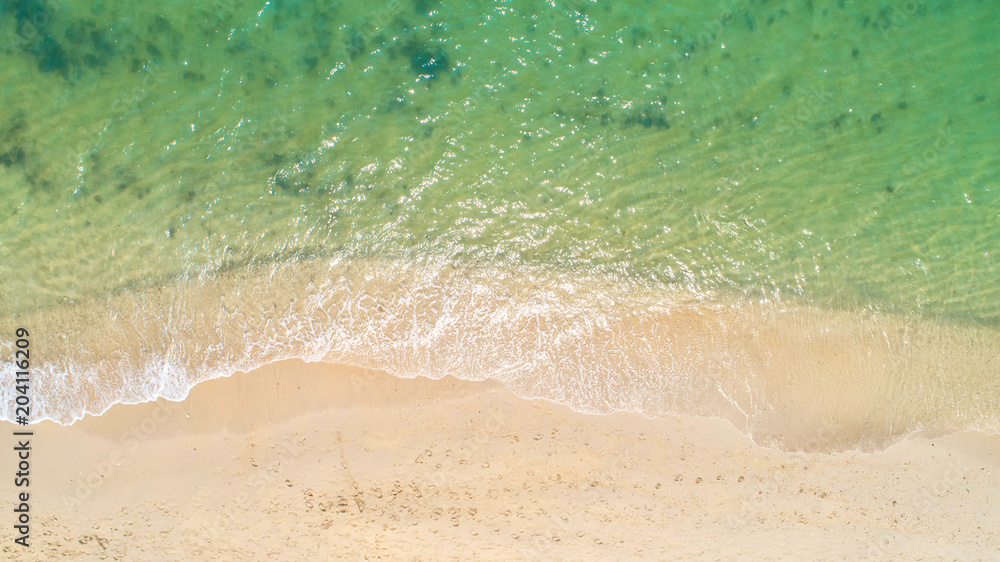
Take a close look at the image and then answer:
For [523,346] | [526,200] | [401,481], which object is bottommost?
[401,481]

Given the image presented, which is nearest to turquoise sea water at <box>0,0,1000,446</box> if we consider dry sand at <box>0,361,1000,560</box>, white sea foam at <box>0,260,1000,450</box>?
white sea foam at <box>0,260,1000,450</box>

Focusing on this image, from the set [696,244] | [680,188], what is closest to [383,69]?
A: [680,188]

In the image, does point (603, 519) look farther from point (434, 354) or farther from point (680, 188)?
point (680, 188)

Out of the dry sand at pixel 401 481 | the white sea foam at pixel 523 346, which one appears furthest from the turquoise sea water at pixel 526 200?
the dry sand at pixel 401 481

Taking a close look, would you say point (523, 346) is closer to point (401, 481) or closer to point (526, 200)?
point (526, 200)

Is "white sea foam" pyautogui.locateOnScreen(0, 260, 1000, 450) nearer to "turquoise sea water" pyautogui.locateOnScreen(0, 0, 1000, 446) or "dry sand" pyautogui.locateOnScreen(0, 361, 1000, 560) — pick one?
"turquoise sea water" pyautogui.locateOnScreen(0, 0, 1000, 446)

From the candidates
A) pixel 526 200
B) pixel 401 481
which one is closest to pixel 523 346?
pixel 526 200
